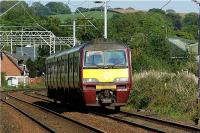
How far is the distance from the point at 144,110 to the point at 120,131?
29.2 ft

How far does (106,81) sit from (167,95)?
3523 mm

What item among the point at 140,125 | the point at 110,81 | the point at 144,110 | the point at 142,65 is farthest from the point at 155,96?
the point at 142,65

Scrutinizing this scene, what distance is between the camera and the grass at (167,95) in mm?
23045

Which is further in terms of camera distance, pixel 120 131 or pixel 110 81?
pixel 110 81

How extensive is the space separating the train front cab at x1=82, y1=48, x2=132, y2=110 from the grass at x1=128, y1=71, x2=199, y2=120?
5.97ft

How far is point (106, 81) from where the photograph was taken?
23812 mm

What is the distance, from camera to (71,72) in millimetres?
26328

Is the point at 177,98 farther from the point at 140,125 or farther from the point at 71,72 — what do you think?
the point at 140,125

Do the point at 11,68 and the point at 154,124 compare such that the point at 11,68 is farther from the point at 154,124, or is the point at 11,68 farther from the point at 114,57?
the point at 154,124

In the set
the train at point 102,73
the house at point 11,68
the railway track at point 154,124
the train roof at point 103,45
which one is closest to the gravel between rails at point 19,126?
the train at point 102,73

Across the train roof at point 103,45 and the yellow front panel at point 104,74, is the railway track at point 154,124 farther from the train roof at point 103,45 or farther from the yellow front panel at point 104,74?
the train roof at point 103,45

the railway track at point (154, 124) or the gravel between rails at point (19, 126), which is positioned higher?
the railway track at point (154, 124)

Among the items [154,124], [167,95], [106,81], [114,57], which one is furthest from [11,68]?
[154,124]

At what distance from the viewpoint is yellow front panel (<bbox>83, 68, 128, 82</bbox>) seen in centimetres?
2381
